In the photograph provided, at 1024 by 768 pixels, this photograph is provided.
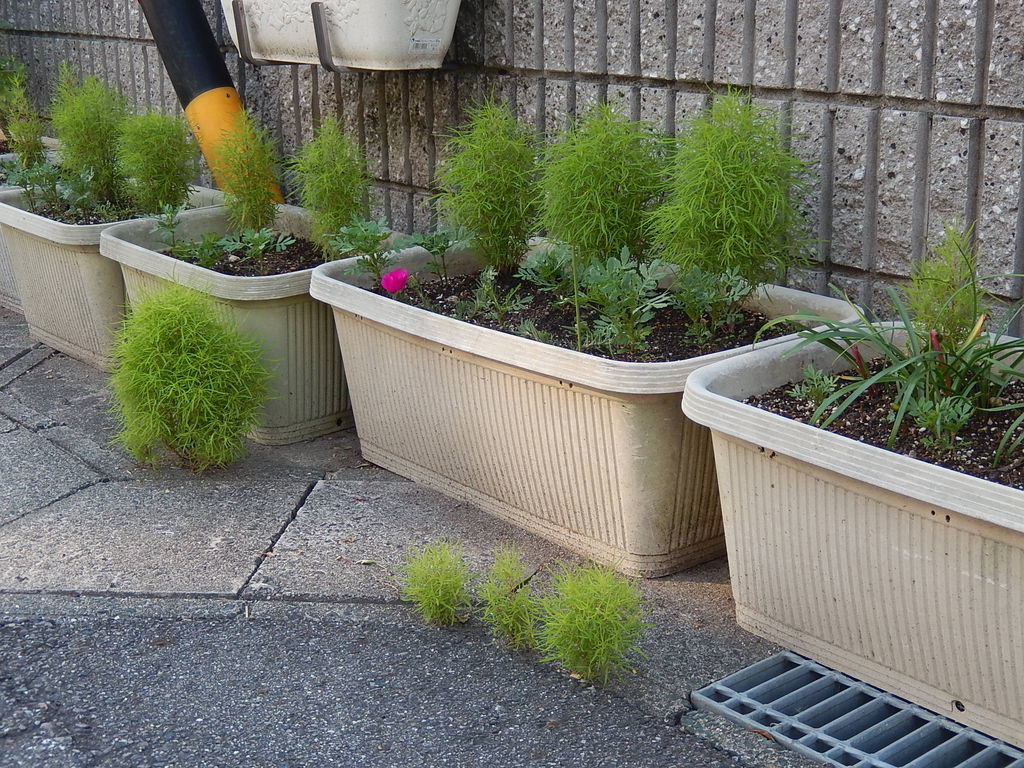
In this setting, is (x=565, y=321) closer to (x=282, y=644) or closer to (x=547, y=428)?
(x=547, y=428)

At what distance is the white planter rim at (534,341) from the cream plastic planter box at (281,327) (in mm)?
161

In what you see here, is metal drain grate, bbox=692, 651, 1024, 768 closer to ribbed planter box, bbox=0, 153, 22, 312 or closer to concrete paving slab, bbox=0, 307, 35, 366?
concrete paving slab, bbox=0, 307, 35, 366

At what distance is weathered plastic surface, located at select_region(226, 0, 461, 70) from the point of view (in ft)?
10.8

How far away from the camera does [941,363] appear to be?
2281 mm

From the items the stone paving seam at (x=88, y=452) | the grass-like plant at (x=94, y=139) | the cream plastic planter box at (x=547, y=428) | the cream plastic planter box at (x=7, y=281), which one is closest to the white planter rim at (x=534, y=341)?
the cream plastic planter box at (x=547, y=428)

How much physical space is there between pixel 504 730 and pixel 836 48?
1.71 m

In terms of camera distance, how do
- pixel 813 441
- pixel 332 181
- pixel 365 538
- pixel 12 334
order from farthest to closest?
pixel 12 334
pixel 332 181
pixel 365 538
pixel 813 441

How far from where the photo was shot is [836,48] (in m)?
Result: 2.77

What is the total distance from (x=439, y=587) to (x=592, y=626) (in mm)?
397

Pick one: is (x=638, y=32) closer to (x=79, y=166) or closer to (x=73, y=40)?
(x=79, y=166)

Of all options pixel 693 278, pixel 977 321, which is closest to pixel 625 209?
pixel 693 278

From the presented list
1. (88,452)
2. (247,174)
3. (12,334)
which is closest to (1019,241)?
(247,174)

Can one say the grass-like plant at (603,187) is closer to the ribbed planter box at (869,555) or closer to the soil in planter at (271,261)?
the ribbed planter box at (869,555)

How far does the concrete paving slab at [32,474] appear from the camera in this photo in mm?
3193
